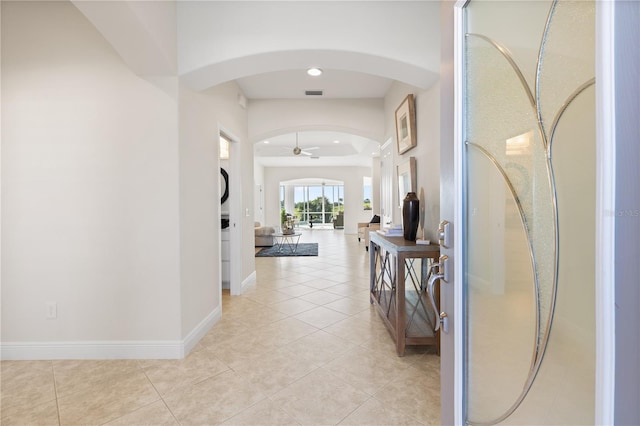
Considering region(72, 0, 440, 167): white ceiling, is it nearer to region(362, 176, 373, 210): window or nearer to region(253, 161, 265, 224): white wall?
region(253, 161, 265, 224): white wall

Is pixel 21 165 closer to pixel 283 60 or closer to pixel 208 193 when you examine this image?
pixel 208 193

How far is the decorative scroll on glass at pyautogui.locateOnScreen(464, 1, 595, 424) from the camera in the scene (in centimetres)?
72

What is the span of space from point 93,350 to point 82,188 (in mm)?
1265

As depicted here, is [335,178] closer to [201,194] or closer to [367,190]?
[367,190]

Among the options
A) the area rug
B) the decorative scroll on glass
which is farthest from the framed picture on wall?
the area rug

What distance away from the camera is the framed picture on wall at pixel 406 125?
3.08 metres

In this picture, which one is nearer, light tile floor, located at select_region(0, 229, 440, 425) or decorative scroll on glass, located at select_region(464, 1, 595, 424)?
decorative scroll on glass, located at select_region(464, 1, 595, 424)

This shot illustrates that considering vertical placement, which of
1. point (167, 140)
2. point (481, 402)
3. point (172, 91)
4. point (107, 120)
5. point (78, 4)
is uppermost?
point (78, 4)

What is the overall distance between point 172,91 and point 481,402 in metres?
2.68

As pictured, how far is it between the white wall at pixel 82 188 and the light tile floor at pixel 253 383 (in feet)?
0.99

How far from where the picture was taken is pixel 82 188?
2328 mm

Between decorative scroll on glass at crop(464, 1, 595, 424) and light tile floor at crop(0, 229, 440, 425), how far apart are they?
100 cm

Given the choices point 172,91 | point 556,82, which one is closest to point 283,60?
point 172,91

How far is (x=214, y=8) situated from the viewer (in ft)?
7.64
